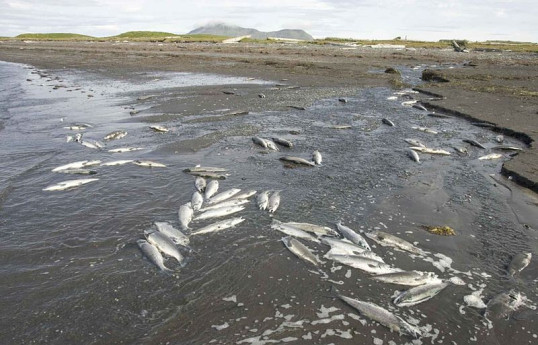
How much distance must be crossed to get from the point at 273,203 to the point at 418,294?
3482 mm

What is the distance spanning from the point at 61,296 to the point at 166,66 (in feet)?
118

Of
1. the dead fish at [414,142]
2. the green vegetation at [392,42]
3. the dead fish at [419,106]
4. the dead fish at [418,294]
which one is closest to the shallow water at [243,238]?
the dead fish at [418,294]

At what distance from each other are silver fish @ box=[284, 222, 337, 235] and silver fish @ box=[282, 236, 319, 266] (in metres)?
0.49

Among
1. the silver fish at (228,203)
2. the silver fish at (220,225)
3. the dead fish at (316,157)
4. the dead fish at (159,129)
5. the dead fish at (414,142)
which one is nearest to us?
the silver fish at (220,225)

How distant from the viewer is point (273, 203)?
790cm

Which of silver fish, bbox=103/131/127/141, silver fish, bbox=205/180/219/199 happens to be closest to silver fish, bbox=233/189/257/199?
silver fish, bbox=205/180/219/199

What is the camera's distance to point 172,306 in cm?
499

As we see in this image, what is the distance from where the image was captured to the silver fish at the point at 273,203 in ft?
25.4

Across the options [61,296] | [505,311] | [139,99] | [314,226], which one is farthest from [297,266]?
[139,99]

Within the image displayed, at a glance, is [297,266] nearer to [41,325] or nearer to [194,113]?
[41,325]

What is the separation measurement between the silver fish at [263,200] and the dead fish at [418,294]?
11.1 ft

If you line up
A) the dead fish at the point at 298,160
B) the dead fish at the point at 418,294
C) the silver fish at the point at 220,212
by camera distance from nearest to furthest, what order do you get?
the dead fish at the point at 418,294 → the silver fish at the point at 220,212 → the dead fish at the point at 298,160

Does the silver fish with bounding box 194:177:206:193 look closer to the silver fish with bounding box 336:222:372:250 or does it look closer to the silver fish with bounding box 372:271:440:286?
the silver fish with bounding box 336:222:372:250

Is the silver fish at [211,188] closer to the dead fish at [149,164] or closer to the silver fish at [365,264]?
the dead fish at [149,164]
